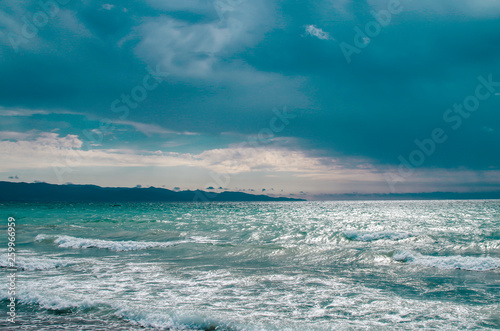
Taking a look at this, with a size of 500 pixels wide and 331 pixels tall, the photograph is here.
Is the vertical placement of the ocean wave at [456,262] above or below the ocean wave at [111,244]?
above

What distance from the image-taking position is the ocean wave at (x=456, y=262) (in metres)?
16.5

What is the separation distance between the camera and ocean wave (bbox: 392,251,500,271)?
651 inches

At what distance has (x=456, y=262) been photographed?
1730 centimetres

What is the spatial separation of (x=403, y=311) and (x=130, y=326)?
8.46 metres

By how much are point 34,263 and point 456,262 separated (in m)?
23.2

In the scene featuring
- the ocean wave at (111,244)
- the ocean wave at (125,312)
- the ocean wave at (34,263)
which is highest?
the ocean wave at (125,312)

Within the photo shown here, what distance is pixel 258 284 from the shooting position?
13.1 metres

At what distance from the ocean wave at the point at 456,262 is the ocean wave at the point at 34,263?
773 inches

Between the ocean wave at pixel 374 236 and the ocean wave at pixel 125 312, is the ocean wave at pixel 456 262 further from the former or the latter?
the ocean wave at pixel 125 312

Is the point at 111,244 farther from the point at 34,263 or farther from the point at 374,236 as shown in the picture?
the point at 374,236

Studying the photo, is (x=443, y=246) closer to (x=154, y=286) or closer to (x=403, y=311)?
(x=403, y=311)

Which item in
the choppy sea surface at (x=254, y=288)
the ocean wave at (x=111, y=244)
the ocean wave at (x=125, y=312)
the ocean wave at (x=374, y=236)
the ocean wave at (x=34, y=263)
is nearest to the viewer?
the ocean wave at (x=125, y=312)

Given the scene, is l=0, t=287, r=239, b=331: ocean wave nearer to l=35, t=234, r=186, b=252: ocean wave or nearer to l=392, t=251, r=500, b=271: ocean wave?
l=35, t=234, r=186, b=252: ocean wave

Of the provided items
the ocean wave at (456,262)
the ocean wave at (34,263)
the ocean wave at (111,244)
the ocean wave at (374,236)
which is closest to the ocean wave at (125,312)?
the ocean wave at (34,263)
